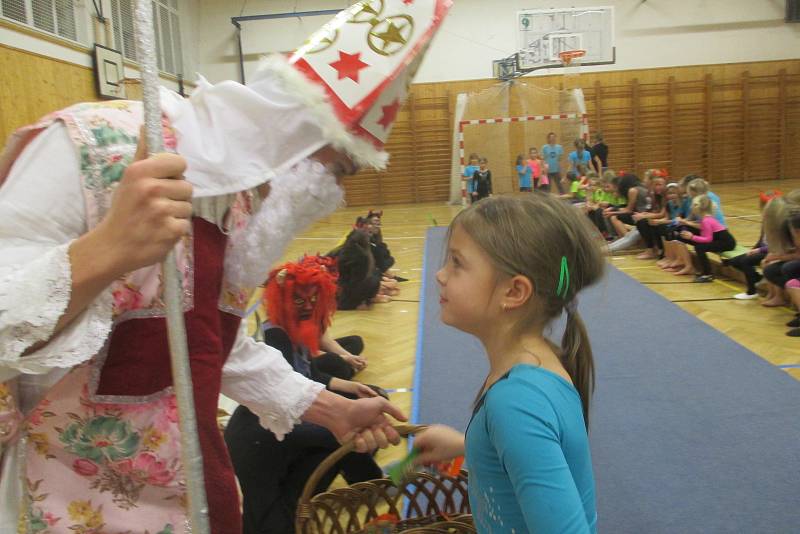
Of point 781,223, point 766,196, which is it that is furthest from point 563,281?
point 766,196

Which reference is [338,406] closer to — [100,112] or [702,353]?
[100,112]

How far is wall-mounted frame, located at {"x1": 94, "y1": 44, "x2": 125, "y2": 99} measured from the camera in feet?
31.0

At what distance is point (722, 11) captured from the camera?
1385cm

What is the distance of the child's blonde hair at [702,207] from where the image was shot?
19.3 ft

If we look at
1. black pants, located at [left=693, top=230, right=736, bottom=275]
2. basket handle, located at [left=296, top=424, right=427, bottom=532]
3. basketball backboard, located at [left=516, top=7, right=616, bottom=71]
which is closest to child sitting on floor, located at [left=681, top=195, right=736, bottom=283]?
black pants, located at [left=693, top=230, right=736, bottom=275]

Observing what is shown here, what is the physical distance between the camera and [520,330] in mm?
1167

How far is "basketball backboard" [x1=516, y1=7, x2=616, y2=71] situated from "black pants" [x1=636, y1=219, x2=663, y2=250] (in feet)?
19.5

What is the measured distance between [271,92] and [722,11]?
51.2 ft

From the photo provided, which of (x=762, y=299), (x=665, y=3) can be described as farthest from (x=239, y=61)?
(x=762, y=299)

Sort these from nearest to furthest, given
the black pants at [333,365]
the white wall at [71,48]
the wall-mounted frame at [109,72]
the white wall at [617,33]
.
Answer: the black pants at [333,365] < the white wall at [71,48] < the wall-mounted frame at [109,72] < the white wall at [617,33]

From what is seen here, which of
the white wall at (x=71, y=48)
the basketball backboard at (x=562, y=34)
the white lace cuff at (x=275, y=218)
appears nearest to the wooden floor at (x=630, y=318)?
the white lace cuff at (x=275, y=218)

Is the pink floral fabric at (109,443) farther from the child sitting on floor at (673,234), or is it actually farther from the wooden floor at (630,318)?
the child sitting on floor at (673,234)

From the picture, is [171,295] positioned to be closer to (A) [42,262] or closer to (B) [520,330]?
(A) [42,262]

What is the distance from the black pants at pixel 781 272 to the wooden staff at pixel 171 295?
15.3 ft
